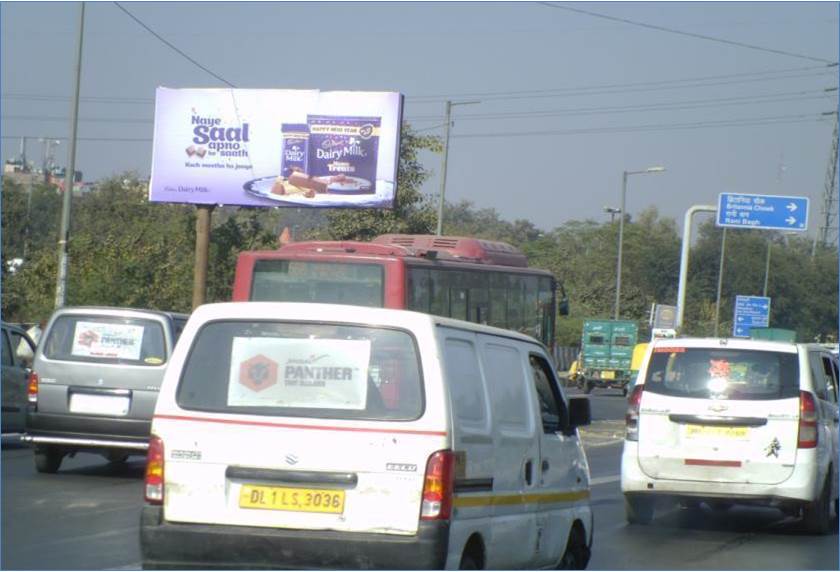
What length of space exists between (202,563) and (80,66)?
22.9 meters

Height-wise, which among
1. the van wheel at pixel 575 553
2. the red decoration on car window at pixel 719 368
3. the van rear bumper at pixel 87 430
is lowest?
the van rear bumper at pixel 87 430

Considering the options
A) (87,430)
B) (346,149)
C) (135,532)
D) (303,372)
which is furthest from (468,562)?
(346,149)

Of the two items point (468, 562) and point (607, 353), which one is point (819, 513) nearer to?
point (468, 562)

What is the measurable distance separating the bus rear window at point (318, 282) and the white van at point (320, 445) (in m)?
13.2

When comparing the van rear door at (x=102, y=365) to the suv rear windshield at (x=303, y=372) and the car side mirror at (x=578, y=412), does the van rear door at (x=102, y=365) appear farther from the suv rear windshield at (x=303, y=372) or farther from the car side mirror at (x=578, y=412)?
the suv rear windshield at (x=303, y=372)

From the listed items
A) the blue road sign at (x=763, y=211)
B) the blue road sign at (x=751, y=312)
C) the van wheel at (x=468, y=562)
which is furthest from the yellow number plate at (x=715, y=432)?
Result: the blue road sign at (x=751, y=312)

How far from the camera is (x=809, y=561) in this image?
37.5ft

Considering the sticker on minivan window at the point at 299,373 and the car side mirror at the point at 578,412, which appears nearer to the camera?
the sticker on minivan window at the point at 299,373

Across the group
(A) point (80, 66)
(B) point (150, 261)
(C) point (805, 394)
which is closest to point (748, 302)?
(B) point (150, 261)

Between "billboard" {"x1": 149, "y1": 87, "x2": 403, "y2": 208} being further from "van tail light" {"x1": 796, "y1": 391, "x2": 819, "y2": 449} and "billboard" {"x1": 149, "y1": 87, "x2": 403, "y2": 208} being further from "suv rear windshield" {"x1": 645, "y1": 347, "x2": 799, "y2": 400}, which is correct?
"van tail light" {"x1": 796, "y1": 391, "x2": 819, "y2": 449}

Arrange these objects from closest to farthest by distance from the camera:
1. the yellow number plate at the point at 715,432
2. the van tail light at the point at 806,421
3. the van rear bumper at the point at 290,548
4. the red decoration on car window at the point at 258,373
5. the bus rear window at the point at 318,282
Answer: the van rear bumper at the point at 290,548 < the red decoration on car window at the point at 258,373 < the van tail light at the point at 806,421 < the yellow number plate at the point at 715,432 < the bus rear window at the point at 318,282

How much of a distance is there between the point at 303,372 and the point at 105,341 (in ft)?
30.2

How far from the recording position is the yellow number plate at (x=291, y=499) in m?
6.84

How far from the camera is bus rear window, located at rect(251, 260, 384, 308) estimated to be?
2075 cm
